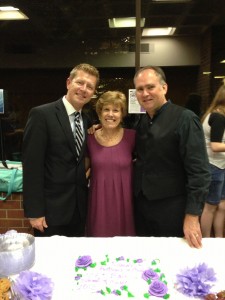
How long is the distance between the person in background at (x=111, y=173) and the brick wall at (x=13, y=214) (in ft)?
3.82

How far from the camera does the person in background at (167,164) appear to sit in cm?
157

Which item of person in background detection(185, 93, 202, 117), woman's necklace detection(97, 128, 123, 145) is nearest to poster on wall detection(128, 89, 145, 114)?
person in background detection(185, 93, 202, 117)

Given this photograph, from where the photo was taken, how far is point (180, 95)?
4059 mm

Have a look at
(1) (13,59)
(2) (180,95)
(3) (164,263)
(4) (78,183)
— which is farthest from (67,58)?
(3) (164,263)

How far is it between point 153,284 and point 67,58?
3283mm

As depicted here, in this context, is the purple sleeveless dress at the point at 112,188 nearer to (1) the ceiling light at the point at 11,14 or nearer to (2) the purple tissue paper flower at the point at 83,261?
(2) the purple tissue paper flower at the point at 83,261

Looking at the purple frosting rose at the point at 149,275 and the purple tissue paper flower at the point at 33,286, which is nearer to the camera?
the purple tissue paper flower at the point at 33,286

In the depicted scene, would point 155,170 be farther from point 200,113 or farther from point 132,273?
point 200,113

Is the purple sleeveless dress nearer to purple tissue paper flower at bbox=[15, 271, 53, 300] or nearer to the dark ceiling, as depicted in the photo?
purple tissue paper flower at bbox=[15, 271, 53, 300]

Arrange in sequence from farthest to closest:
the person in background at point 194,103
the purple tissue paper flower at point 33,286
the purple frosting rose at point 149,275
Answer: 1. the person in background at point 194,103
2. the purple frosting rose at point 149,275
3. the purple tissue paper flower at point 33,286

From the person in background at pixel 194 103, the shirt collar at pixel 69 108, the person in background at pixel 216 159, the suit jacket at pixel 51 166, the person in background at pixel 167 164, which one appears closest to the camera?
the person in background at pixel 167 164

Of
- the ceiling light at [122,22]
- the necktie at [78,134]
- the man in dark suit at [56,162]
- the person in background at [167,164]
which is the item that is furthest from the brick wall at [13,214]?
the ceiling light at [122,22]

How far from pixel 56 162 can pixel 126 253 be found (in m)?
0.69

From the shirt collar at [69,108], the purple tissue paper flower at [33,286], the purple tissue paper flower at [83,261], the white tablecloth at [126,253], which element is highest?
the shirt collar at [69,108]
